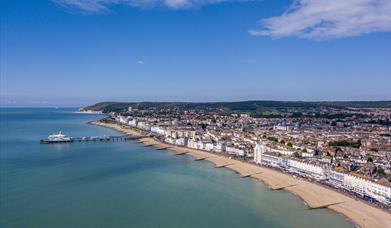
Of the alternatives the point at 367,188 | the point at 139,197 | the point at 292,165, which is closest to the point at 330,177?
the point at 367,188

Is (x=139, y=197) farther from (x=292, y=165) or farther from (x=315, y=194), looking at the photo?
(x=292, y=165)

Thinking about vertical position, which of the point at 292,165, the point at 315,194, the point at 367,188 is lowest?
the point at 315,194

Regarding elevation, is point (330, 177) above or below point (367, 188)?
below

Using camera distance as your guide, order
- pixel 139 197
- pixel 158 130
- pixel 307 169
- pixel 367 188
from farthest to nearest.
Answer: pixel 158 130, pixel 307 169, pixel 139 197, pixel 367 188

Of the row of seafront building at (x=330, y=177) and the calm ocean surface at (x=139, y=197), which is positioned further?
the row of seafront building at (x=330, y=177)

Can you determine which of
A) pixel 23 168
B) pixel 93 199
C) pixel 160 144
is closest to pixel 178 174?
pixel 93 199

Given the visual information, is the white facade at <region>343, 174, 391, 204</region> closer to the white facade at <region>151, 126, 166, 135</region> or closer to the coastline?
the coastline

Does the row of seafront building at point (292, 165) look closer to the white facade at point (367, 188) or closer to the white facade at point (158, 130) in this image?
the white facade at point (367, 188)

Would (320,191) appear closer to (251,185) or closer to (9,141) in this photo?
(251,185)

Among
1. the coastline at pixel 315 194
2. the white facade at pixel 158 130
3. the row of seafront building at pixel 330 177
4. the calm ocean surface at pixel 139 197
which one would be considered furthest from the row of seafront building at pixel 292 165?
the white facade at pixel 158 130
